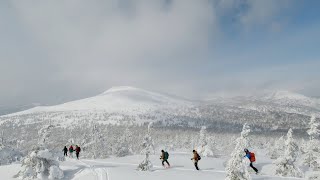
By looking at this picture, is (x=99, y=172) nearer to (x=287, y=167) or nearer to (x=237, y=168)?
(x=237, y=168)

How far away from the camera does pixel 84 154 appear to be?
9519 cm

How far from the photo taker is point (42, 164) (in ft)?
109

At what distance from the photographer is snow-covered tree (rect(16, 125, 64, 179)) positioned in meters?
32.9

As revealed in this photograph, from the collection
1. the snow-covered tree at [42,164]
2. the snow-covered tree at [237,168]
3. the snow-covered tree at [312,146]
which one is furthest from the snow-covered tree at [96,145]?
the snow-covered tree at [237,168]

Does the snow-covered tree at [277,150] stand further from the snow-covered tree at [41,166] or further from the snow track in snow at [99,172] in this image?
the snow-covered tree at [41,166]

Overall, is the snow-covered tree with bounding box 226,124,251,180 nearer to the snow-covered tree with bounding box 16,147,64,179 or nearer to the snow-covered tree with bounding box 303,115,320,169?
the snow-covered tree with bounding box 16,147,64,179

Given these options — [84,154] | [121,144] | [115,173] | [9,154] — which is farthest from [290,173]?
[84,154]

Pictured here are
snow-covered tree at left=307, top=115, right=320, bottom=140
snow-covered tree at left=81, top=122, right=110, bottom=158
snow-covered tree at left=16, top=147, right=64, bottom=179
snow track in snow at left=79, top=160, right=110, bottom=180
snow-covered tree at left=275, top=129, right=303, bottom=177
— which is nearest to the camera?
snow track in snow at left=79, top=160, right=110, bottom=180

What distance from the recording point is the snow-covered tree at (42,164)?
32875 mm

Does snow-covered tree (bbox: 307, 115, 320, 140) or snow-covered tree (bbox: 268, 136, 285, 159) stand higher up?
snow-covered tree (bbox: 307, 115, 320, 140)

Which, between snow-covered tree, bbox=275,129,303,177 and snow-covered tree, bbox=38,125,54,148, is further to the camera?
snow-covered tree, bbox=275,129,303,177

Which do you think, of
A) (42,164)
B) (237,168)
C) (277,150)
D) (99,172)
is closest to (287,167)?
(237,168)

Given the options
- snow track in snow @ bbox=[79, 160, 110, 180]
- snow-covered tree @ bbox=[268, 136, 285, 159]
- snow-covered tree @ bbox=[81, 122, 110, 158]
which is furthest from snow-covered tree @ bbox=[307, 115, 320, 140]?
snow-covered tree @ bbox=[81, 122, 110, 158]

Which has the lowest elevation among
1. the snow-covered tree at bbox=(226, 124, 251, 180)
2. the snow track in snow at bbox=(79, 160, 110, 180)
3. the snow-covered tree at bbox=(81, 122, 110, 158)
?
the snow track in snow at bbox=(79, 160, 110, 180)
